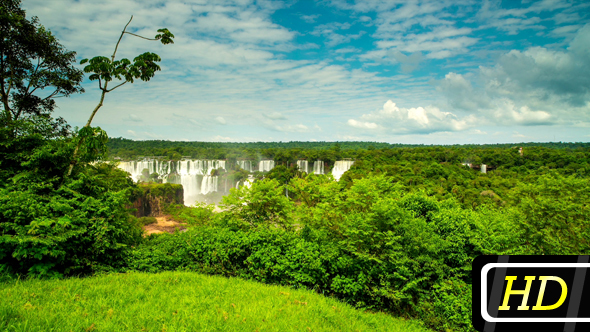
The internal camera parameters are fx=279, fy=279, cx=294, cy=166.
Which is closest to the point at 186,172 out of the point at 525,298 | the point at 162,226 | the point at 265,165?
the point at 265,165

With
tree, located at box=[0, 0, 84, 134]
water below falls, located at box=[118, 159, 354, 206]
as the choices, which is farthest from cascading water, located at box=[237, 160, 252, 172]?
tree, located at box=[0, 0, 84, 134]

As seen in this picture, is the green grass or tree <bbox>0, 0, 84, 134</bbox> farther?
tree <bbox>0, 0, 84, 134</bbox>

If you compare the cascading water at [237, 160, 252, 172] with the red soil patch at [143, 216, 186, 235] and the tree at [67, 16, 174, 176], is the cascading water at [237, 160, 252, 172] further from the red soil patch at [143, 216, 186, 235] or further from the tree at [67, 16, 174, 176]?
the tree at [67, 16, 174, 176]

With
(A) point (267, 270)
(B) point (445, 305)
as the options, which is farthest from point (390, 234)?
(A) point (267, 270)

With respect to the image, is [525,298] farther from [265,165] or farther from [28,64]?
[265,165]

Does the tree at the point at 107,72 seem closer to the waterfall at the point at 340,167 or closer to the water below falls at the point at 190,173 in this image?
the water below falls at the point at 190,173

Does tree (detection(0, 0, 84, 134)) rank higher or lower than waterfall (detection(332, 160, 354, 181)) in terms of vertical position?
higher

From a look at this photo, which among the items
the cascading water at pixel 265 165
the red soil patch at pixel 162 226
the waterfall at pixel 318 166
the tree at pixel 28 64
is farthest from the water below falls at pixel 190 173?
the tree at pixel 28 64
